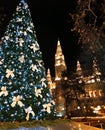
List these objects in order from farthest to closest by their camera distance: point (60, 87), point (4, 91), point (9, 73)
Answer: point (60, 87)
point (9, 73)
point (4, 91)

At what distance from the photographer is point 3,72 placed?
1630 cm

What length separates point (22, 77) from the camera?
16.2 m

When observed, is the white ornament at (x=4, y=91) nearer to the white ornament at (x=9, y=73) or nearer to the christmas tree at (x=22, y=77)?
the christmas tree at (x=22, y=77)

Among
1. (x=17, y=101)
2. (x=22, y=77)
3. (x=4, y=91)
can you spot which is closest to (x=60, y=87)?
(x=22, y=77)

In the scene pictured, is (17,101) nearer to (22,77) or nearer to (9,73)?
(22,77)

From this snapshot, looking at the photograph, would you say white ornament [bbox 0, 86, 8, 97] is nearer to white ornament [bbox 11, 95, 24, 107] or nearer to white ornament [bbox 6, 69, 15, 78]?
white ornament [bbox 11, 95, 24, 107]

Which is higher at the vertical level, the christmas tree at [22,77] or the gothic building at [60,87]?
the gothic building at [60,87]

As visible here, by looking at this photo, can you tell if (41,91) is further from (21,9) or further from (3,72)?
(21,9)

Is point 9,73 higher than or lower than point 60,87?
lower

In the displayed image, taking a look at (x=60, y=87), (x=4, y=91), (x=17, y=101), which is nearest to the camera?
(x=17, y=101)

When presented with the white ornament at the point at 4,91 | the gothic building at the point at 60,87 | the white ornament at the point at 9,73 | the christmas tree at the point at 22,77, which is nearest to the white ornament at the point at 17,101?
the christmas tree at the point at 22,77

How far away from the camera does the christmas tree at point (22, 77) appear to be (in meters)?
15.6

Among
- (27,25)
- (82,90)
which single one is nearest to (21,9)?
(27,25)

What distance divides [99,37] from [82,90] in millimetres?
39525
